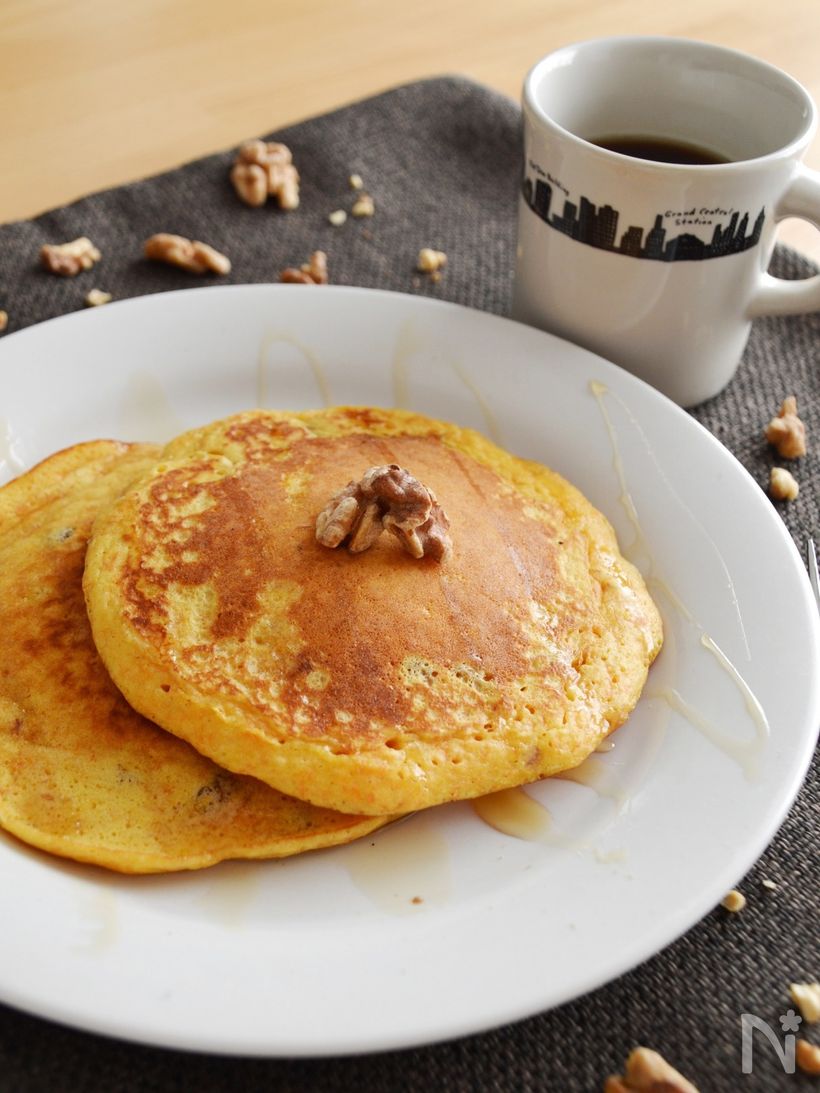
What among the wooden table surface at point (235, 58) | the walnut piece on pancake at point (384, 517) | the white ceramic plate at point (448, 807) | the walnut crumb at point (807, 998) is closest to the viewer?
the white ceramic plate at point (448, 807)

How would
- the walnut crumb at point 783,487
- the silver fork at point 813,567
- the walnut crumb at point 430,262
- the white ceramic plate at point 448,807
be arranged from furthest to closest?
the walnut crumb at point 430,262 < the walnut crumb at point 783,487 < the silver fork at point 813,567 < the white ceramic plate at point 448,807

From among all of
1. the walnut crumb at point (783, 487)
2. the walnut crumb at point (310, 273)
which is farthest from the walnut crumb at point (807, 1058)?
the walnut crumb at point (310, 273)

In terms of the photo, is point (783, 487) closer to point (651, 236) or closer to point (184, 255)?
point (651, 236)

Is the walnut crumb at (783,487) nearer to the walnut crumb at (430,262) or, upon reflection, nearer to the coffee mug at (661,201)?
the coffee mug at (661,201)

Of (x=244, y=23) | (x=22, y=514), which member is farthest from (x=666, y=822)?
(x=244, y=23)

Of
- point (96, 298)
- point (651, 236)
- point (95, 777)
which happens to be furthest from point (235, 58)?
point (95, 777)

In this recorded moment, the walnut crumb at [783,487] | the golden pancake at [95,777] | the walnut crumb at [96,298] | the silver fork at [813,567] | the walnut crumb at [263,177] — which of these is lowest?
the silver fork at [813,567]

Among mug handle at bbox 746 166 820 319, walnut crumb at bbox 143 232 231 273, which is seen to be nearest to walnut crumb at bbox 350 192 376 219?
walnut crumb at bbox 143 232 231 273
